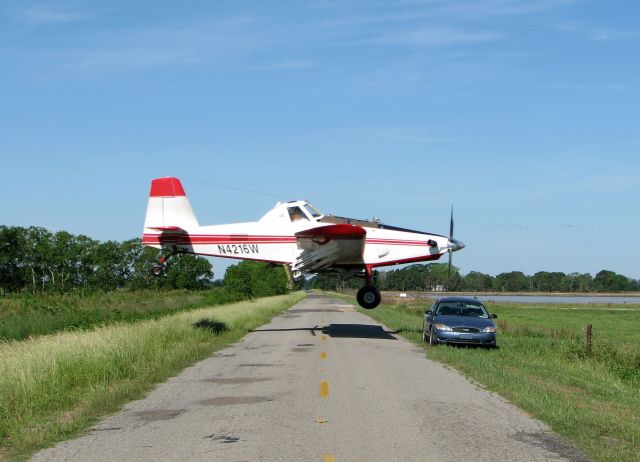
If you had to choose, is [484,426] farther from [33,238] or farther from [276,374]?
[33,238]

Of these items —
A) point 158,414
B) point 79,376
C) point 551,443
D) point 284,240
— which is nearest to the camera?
point 551,443

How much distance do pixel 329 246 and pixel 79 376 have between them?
41.8 feet

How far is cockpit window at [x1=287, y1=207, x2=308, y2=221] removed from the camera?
85.2 feet

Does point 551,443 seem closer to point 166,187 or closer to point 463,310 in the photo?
point 463,310

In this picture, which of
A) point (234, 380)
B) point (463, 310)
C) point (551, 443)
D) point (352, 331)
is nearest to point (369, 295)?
point (352, 331)

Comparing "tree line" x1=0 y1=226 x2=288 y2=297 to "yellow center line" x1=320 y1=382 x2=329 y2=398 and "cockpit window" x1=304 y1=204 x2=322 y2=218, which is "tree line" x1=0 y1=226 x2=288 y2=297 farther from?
"yellow center line" x1=320 y1=382 x2=329 y2=398

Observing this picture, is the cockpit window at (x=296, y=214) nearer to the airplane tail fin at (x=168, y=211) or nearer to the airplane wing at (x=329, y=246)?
the airplane wing at (x=329, y=246)

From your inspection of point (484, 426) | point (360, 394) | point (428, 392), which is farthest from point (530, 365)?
point (484, 426)

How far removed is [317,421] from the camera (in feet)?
30.9

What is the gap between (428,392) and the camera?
1239 cm

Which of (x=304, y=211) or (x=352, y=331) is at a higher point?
(x=304, y=211)

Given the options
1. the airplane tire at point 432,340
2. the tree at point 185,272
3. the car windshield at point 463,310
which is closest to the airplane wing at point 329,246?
the car windshield at point 463,310

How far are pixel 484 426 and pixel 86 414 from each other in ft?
18.6

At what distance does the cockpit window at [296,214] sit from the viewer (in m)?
26.0
